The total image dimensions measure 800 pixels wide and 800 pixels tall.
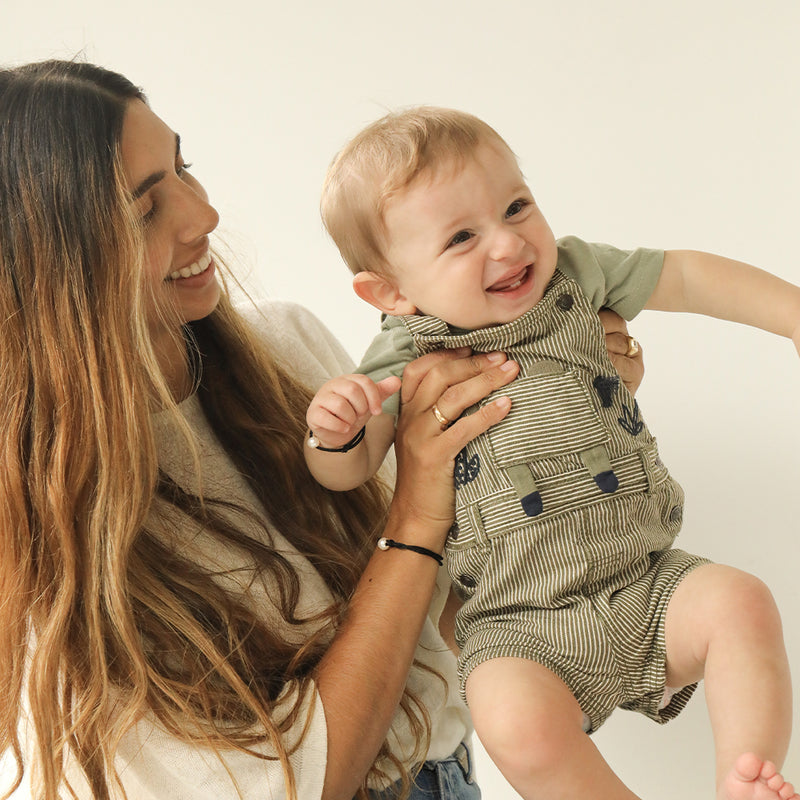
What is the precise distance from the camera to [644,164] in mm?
2115

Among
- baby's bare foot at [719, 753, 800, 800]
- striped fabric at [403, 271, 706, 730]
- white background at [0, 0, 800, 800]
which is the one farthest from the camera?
white background at [0, 0, 800, 800]

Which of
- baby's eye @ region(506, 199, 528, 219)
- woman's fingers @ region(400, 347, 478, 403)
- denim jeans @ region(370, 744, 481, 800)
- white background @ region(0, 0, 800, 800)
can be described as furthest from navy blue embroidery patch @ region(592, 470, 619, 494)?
white background @ region(0, 0, 800, 800)

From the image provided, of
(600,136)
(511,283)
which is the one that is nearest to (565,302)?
(511,283)

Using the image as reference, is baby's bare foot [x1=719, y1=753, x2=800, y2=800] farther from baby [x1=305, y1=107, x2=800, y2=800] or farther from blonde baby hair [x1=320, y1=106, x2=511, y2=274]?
blonde baby hair [x1=320, y1=106, x2=511, y2=274]

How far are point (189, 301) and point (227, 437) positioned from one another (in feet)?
0.74

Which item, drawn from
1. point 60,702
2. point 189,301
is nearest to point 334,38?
point 189,301

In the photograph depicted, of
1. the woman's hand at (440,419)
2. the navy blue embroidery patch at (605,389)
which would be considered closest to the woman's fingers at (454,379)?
the woman's hand at (440,419)

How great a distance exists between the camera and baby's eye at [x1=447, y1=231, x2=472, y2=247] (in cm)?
123

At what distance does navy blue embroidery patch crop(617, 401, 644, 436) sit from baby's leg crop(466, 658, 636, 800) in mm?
346

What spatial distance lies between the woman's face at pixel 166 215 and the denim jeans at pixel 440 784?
0.73 meters

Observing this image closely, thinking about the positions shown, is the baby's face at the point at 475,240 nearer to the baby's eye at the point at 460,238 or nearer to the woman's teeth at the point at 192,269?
the baby's eye at the point at 460,238

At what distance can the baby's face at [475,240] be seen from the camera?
4.00ft

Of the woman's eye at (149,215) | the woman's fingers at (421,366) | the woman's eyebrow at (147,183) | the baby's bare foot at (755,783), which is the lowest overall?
the baby's bare foot at (755,783)

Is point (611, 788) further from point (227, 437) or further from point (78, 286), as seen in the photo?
point (78, 286)
